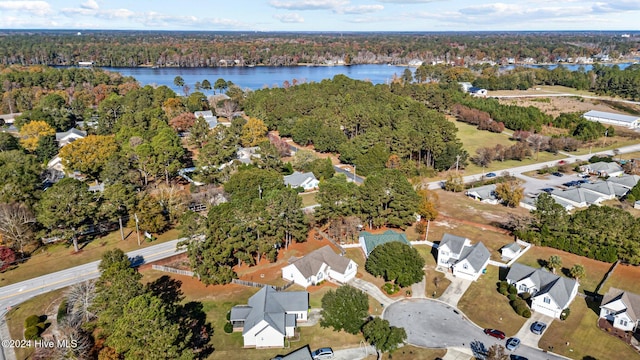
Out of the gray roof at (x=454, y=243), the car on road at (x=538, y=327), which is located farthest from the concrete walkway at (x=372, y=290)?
the car on road at (x=538, y=327)

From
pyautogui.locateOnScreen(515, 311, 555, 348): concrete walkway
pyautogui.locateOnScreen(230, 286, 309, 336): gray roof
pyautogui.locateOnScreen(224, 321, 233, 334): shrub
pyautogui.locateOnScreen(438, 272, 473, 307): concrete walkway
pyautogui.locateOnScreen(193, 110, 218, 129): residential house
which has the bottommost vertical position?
pyautogui.locateOnScreen(515, 311, 555, 348): concrete walkway


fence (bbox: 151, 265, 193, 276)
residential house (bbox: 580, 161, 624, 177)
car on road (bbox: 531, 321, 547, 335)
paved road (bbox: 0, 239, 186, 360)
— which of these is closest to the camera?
car on road (bbox: 531, 321, 547, 335)

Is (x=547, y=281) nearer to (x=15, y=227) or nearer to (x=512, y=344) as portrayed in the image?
(x=512, y=344)

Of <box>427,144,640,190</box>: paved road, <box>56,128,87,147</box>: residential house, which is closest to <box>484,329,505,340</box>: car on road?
<box>427,144,640,190</box>: paved road

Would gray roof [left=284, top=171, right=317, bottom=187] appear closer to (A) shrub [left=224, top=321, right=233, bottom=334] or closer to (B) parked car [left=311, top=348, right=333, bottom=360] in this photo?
(A) shrub [left=224, top=321, right=233, bottom=334]

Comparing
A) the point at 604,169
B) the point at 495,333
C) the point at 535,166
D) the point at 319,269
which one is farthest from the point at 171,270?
the point at 604,169

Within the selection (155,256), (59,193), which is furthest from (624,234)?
(59,193)
